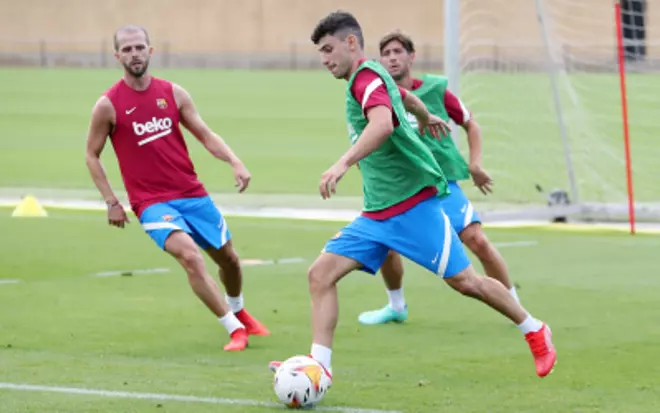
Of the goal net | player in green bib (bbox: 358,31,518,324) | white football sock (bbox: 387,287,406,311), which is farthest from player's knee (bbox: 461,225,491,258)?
the goal net

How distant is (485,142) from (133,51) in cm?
1080

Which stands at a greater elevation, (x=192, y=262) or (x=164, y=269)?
(x=192, y=262)

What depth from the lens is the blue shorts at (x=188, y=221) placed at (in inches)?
389

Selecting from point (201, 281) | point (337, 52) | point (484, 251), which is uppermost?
point (337, 52)

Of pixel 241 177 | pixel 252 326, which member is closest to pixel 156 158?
pixel 241 177

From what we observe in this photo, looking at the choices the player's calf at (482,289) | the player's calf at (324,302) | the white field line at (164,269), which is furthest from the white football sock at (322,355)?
the white field line at (164,269)

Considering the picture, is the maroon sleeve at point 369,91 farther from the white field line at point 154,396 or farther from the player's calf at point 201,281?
the player's calf at point 201,281

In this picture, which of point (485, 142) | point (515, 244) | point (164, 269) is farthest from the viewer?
point (485, 142)

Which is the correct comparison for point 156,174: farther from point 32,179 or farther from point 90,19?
point 90,19

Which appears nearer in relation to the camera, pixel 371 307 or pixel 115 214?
pixel 115 214

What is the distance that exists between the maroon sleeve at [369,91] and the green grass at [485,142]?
34.5 ft

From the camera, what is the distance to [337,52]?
26.2 feet

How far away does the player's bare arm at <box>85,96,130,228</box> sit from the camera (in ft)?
32.8

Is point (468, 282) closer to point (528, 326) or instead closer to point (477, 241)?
point (528, 326)
